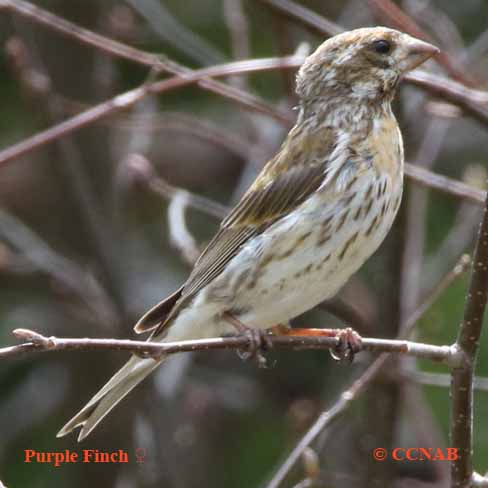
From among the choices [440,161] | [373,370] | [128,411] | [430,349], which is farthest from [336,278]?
[440,161]

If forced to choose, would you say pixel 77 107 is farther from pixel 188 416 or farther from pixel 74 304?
pixel 188 416

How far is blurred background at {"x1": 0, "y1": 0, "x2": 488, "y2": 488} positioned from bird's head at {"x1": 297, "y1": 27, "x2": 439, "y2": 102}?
639 millimetres

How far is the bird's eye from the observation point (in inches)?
172

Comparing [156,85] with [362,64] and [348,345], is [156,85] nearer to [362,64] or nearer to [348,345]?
[362,64]

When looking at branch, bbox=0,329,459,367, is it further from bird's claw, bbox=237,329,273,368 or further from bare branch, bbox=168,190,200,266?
bare branch, bbox=168,190,200,266

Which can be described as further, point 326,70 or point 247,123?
point 247,123

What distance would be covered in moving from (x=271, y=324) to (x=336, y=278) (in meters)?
0.37

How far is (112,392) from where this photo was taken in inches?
156

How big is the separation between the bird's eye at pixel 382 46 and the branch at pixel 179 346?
4.51 ft

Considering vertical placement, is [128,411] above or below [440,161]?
below

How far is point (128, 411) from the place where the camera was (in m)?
6.14

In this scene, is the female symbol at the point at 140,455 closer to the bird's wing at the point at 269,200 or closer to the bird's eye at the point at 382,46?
the bird's wing at the point at 269,200

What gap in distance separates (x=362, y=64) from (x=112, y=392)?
1546 millimetres

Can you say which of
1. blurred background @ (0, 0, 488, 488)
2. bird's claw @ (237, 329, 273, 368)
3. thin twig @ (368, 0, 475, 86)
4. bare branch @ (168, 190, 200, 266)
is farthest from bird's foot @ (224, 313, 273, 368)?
thin twig @ (368, 0, 475, 86)
